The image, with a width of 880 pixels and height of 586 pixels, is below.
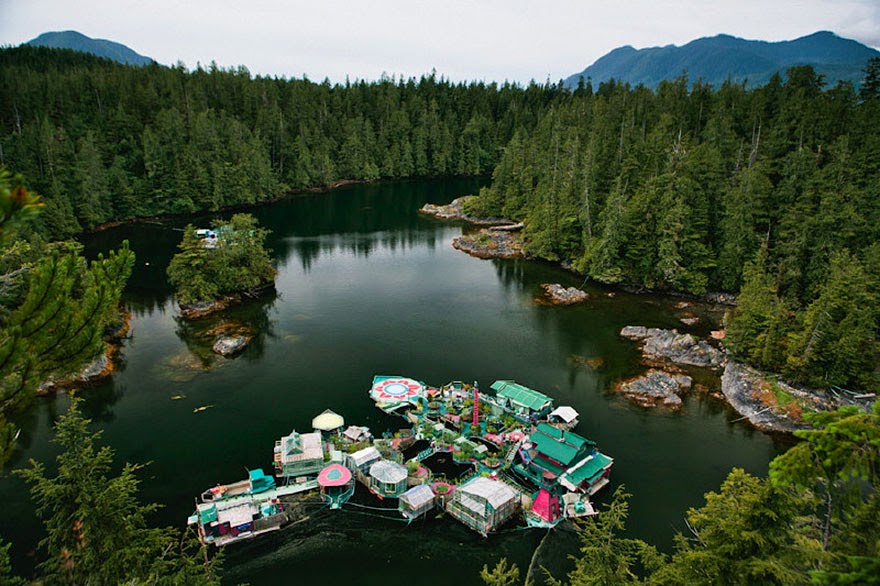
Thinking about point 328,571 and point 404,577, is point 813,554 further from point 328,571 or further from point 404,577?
point 328,571

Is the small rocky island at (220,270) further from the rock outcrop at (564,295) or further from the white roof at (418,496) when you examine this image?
the white roof at (418,496)

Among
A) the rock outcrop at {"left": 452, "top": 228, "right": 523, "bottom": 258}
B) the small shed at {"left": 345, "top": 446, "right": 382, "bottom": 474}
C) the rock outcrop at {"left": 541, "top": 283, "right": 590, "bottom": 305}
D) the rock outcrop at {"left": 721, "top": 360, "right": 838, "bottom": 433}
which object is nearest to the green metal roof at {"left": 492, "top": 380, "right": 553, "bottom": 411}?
the small shed at {"left": 345, "top": 446, "right": 382, "bottom": 474}

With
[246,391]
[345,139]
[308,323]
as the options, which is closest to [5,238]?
[246,391]

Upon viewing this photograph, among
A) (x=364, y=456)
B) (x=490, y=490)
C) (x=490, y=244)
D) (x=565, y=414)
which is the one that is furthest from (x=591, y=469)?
(x=490, y=244)

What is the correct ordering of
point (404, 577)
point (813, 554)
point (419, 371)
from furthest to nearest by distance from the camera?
1. point (419, 371)
2. point (404, 577)
3. point (813, 554)

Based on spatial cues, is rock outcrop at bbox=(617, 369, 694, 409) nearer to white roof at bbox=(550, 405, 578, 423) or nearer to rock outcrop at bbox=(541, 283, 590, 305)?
white roof at bbox=(550, 405, 578, 423)

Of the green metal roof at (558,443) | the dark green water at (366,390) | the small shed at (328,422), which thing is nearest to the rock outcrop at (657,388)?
the dark green water at (366,390)
